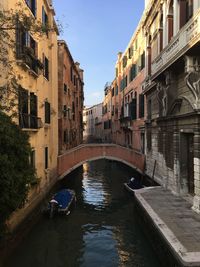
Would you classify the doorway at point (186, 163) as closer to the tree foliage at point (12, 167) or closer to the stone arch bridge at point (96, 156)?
the tree foliage at point (12, 167)

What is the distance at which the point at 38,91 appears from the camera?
16547 millimetres

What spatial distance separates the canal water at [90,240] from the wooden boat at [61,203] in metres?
0.36

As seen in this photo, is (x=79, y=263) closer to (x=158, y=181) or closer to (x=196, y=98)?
(x=196, y=98)

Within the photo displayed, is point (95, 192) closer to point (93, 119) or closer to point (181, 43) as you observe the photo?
point (181, 43)

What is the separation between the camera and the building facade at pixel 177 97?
12234 mm

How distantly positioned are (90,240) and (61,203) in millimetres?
3683

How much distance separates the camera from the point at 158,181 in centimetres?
1892

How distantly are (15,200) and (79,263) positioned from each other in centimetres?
Answer: 374

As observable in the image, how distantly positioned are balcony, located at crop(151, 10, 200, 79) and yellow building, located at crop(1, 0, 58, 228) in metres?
4.98

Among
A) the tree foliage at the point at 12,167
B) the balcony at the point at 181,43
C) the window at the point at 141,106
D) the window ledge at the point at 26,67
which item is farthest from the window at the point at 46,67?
the tree foliage at the point at 12,167

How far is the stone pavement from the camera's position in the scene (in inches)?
324

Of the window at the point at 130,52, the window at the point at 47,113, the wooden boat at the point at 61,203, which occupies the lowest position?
the wooden boat at the point at 61,203

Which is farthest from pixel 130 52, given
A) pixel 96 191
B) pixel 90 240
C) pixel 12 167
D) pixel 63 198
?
pixel 12 167

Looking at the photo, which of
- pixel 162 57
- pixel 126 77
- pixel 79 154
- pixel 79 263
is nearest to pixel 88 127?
pixel 126 77
